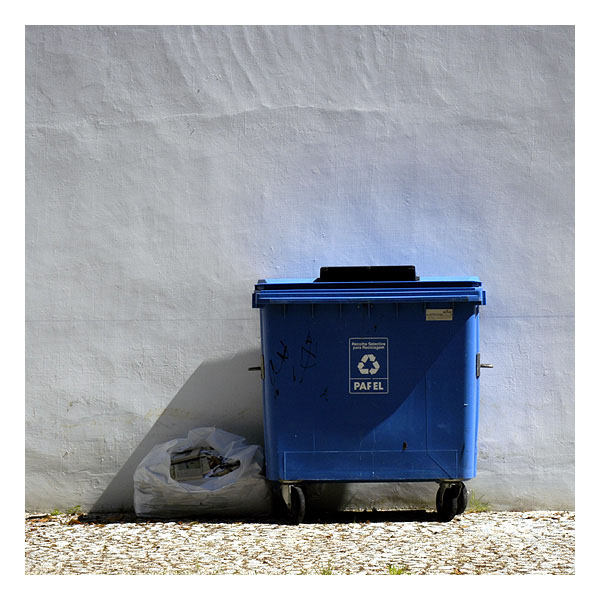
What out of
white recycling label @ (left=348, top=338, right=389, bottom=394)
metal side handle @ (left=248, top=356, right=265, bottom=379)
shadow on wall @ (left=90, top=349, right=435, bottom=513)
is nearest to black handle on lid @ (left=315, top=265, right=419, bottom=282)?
white recycling label @ (left=348, top=338, right=389, bottom=394)

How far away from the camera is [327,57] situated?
627cm

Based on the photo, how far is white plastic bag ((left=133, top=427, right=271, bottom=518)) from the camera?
589 cm

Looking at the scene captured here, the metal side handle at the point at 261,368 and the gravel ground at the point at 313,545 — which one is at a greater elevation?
the metal side handle at the point at 261,368

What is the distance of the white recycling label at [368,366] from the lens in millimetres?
5691

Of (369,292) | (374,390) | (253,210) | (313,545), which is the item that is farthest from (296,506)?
(253,210)

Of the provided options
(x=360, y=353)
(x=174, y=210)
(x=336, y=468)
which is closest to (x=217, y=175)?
(x=174, y=210)

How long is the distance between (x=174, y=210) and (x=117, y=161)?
497 mm

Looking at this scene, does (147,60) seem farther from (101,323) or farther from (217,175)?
(101,323)

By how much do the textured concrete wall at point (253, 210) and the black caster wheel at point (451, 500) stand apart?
0.46 m

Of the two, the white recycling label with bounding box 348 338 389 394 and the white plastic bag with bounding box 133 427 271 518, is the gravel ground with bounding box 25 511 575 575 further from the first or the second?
the white recycling label with bounding box 348 338 389 394

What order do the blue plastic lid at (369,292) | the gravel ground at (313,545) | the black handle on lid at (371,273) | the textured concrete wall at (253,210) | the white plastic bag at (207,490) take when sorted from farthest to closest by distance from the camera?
the textured concrete wall at (253,210) → the white plastic bag at (207,490) → the black handle on lid at (371,273) → the blue plastic lid at (369,292) → the gravel ground at (313,545)

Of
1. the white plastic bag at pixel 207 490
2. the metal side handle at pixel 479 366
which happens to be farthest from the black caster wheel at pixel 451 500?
the white plastic bag at pixel 207 490

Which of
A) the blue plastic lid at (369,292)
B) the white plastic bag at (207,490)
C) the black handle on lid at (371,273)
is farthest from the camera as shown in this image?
the white plastic bag at (207,490)

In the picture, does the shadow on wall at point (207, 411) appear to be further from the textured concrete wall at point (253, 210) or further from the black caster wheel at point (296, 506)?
the black caster wheel at point (296, 506)
